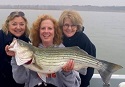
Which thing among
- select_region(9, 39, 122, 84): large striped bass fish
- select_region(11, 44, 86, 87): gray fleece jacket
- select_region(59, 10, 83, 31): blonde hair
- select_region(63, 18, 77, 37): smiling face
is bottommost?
select_region(11, 44, 86, 87): gray fleece jacket

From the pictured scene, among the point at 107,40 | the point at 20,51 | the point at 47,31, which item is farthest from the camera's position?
the point at 107,40

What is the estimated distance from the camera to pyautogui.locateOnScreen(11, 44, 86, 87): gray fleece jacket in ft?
11.9

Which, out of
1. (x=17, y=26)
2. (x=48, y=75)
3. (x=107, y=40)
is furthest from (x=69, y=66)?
(x=107, y=40)

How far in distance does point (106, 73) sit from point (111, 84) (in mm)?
1867

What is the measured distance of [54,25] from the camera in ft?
12.6

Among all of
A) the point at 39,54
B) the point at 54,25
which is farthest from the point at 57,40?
the point at 39,54

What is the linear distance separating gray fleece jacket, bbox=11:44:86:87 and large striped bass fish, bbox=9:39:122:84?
5.6 inches

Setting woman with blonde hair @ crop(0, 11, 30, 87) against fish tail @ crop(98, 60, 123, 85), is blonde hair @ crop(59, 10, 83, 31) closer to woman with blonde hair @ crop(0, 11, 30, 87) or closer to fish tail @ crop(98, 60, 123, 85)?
woman with blonde hair @ crop(0, 11, 30, 87)

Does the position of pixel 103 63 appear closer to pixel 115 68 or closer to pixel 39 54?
pixel 115 68

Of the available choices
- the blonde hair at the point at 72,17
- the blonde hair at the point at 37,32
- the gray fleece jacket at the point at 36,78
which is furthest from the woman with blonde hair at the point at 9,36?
the blonde hair at the point at 72,17

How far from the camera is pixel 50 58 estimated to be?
356 cm

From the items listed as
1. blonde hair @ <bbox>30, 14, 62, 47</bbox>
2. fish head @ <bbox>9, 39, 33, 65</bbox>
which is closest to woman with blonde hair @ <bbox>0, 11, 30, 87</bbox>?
blonde hair @ <bbox>30, 14, 62, 47</bbox>

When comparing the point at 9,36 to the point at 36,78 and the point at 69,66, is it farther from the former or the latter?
the point at 69,66

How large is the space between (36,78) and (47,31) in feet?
2.17
